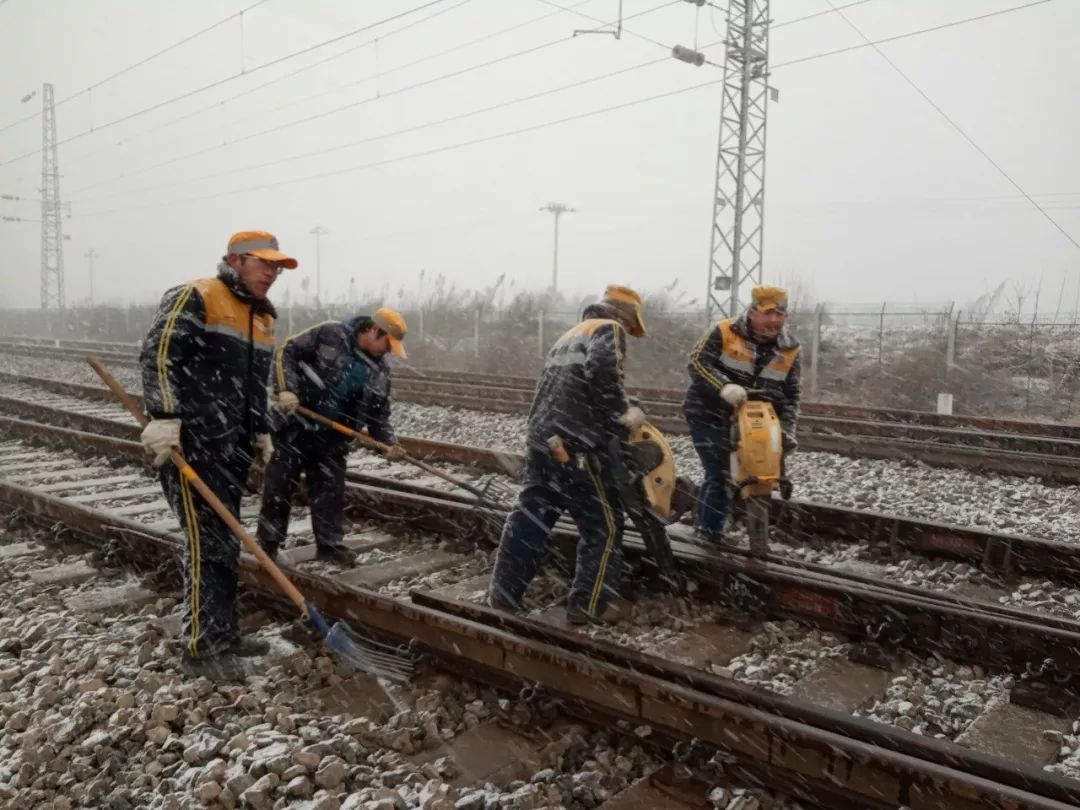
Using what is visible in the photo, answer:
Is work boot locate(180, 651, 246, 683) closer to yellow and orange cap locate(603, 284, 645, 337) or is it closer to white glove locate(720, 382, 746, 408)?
yellow and orange cap locate(603, 284, 645, 337)

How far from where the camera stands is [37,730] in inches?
138

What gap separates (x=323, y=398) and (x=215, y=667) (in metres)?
1.93

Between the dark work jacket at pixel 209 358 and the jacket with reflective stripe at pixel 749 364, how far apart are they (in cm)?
284

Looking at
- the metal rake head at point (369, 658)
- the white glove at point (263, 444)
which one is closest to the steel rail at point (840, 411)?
the white glove at point (263, 444)

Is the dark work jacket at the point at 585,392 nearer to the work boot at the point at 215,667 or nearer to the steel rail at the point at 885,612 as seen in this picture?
the steel rail at the point at 885,612

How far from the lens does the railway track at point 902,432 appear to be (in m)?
9.31

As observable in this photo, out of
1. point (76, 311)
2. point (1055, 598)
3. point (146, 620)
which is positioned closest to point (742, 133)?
point (1055, 598)

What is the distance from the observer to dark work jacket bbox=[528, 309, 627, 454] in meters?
4.52

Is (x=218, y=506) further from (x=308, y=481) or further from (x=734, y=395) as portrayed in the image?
(x=734, y=395)

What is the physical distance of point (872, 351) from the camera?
71.6 ft

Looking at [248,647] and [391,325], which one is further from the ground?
[391,325]

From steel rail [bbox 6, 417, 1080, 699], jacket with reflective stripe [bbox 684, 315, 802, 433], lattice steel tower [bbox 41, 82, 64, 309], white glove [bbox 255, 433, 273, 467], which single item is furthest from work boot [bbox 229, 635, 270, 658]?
lattice steel tower [bbox 41, 82, 64, 309]

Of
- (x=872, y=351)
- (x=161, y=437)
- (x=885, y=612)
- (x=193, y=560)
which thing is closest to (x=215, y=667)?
(x=193, y=560)

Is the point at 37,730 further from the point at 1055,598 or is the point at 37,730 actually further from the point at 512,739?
the point at 1055,598
